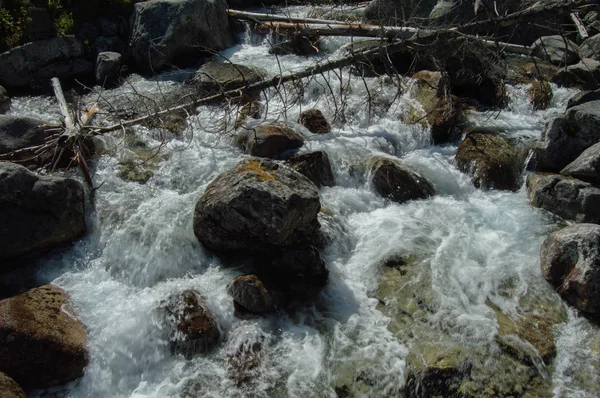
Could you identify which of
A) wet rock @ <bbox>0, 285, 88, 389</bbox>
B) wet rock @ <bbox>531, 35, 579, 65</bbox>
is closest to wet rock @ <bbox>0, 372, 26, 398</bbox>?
wet rock @ <bbox>0, 285, 88, 389</bbox>

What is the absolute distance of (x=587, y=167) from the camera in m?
A: 8.13

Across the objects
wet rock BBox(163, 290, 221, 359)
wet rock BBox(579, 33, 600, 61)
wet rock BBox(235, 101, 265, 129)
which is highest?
wet rock BBox(579, 33, 600, 61)

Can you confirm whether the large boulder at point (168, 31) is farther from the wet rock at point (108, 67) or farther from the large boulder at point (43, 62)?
the large boulder at point (43, 62)

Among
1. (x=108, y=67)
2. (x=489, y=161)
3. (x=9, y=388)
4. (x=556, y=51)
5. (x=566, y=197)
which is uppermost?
(x=556, y=51)

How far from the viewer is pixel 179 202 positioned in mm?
8094

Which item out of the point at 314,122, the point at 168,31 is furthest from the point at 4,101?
the point at 314,122

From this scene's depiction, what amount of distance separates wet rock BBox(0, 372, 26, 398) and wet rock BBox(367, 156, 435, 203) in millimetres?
6189

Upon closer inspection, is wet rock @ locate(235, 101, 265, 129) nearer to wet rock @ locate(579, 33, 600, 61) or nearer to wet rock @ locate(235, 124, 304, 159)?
wet rock @ locate(235, 124, 304, 159)

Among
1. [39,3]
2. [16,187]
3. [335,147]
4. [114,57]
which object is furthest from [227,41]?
[16,187]

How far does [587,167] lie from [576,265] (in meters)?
2.59

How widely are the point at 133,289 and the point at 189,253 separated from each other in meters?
0.93

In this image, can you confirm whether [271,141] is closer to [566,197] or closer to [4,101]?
[566,197]

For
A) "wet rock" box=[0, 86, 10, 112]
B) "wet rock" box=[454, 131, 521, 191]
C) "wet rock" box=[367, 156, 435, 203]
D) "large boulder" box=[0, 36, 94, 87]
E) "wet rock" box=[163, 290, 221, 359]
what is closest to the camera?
"wet rock" box=[163, 290, 221, 359]

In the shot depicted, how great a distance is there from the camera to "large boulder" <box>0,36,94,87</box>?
12297 mm
